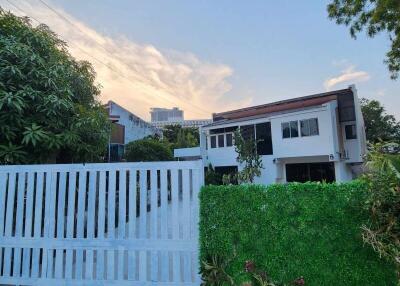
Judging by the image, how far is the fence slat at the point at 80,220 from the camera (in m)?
4.05

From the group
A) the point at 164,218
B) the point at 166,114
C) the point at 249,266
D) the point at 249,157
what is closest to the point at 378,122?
the point at 249,157

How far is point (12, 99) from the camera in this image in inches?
195

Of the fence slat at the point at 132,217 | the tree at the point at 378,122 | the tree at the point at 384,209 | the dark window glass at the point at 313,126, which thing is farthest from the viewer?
the tree at the point at 378,122

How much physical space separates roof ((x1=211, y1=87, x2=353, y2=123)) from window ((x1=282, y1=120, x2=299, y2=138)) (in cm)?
211

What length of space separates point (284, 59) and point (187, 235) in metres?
9.94

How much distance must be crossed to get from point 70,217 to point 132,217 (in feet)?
2.99

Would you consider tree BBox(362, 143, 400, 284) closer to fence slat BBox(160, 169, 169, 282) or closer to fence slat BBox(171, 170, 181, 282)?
fence slat BBox(171, 170, 181, 282)

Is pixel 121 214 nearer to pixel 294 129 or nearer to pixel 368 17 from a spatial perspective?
pixel 368 17

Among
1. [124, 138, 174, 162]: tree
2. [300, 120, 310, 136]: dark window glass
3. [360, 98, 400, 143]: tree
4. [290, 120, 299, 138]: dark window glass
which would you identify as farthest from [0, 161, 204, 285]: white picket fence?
[360, 98, 400, 143]: tree

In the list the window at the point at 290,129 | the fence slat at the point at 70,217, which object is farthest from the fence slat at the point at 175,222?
the window at the point at 290,129

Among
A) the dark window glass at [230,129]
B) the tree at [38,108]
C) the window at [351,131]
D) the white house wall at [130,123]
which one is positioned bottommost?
the tree at [38,108]

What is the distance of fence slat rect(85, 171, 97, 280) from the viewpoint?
4.02 meters

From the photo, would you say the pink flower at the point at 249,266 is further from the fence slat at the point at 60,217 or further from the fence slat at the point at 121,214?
the fence slat at the point at 60,217

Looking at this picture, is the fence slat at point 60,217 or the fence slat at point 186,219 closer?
the fence slat at point 186,219
